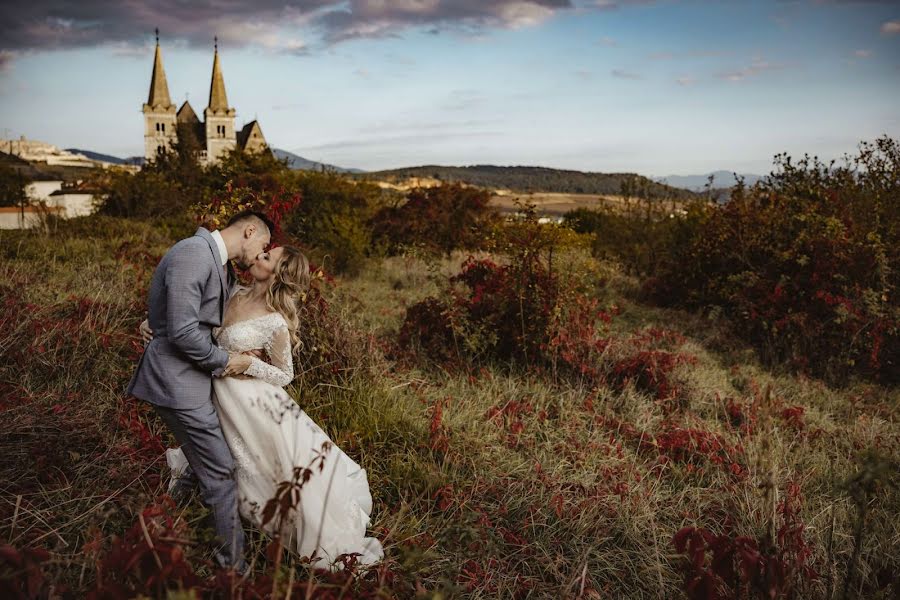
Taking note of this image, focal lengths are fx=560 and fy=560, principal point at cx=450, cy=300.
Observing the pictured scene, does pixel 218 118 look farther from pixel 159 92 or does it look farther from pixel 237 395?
pixel 237 395

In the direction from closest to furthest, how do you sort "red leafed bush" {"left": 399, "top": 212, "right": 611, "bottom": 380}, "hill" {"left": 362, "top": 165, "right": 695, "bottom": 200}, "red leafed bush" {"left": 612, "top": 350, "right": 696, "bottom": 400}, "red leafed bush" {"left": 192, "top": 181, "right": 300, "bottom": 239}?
"red leafed bush" {"left": 192, "top": 181, "right": 300, "bottom": 239}
"red leafed bush" {"left": 612, "top": 350, "right": 696, "bottom": 400}
"red leafed bush" {"left": 399, "top": 212, "right": 611, "bottom": 380}
"hill" {"left": 362, "top": 165, "right": 695, "bottom": 200}

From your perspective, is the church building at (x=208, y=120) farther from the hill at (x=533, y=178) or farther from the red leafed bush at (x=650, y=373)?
the red leafed bush at (x=650, y=373)

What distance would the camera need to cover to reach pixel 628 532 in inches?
138

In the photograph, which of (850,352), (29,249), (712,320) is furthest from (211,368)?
(712,320)

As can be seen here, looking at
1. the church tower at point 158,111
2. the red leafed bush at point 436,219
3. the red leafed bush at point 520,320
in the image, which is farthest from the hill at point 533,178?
the church tower at point 158,111

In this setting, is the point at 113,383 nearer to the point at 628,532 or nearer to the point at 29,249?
the point at 628,532

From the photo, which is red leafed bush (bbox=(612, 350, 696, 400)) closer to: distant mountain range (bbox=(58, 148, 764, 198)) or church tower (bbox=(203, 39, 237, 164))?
distant mountain range (bbox=(58, 148, 764, 198))

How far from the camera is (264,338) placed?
3.08m

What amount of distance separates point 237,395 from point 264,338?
366 mm

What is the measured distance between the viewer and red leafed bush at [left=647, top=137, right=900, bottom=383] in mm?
7148

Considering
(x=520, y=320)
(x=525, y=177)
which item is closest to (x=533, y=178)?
(x=525, y=177)

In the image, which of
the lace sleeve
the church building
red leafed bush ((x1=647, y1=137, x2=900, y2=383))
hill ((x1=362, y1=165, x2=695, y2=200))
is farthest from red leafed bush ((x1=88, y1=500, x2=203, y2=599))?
the church building

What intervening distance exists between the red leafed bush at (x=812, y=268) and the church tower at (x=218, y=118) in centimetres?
8986

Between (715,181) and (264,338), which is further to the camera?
(715,181)
